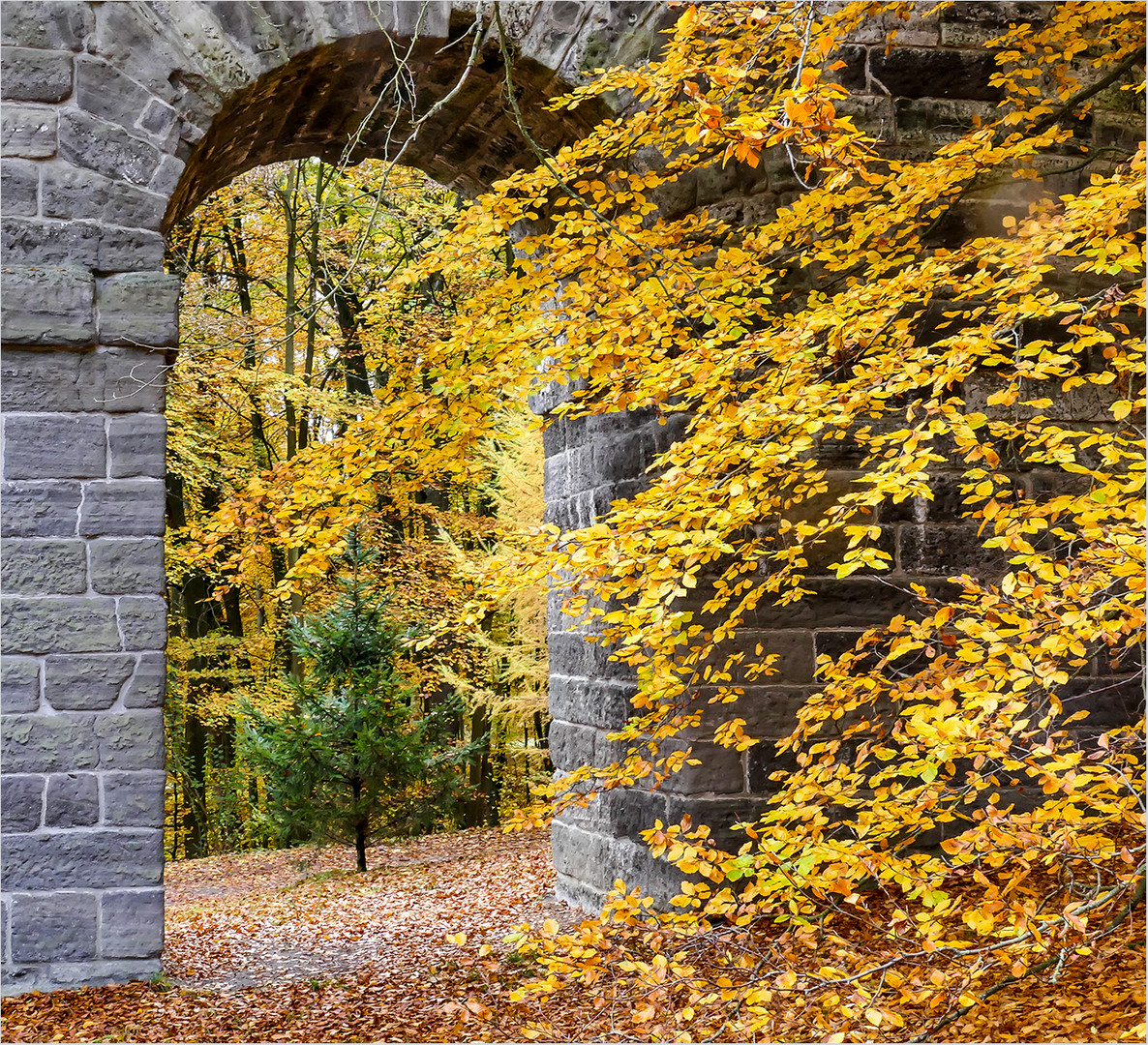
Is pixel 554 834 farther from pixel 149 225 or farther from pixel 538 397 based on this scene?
pixel 149 225

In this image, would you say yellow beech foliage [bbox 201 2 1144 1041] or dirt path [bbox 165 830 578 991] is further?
dirt path [bbox 165 830 578 991]

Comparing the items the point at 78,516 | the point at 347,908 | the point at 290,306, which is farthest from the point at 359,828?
the point at 290,306

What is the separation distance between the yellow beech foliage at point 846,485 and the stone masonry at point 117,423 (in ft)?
0.79

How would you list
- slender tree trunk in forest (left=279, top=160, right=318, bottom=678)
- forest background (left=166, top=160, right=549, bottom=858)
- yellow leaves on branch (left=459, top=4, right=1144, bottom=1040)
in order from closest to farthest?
yellow leaves on branch (left=459, top=4, right=1144, bottom=1040)
forest background (left=166, top=160, right=549, bottom=858)
slender tree trunk in forest (left=279, top=160, right=318, bottom=678)

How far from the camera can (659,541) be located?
3.00 meters

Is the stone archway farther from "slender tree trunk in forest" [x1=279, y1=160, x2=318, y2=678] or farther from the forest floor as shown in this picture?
"slender tree trunk in forest" [x1=279, y1=160, x2=318, y2=678]

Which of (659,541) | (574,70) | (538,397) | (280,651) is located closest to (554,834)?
(538,397)

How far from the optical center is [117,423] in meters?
4.53

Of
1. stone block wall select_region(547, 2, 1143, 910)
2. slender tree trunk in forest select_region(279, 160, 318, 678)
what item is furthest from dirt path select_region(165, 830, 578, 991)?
slender tree trunk in forest select_region(279, 160, 318, 678)

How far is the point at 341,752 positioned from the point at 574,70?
18.7 ft

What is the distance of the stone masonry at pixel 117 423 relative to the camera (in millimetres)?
4375

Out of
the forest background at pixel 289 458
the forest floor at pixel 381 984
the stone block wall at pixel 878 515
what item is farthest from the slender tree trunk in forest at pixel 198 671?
the stone block wall at pixel 878 515

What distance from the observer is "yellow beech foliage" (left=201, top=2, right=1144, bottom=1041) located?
2744 millimetres

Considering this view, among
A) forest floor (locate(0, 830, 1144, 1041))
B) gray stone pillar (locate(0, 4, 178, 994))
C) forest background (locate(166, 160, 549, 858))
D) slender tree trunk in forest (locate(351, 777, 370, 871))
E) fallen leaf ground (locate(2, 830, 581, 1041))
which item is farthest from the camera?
forest background (locate(166, 160, 549, 858))
